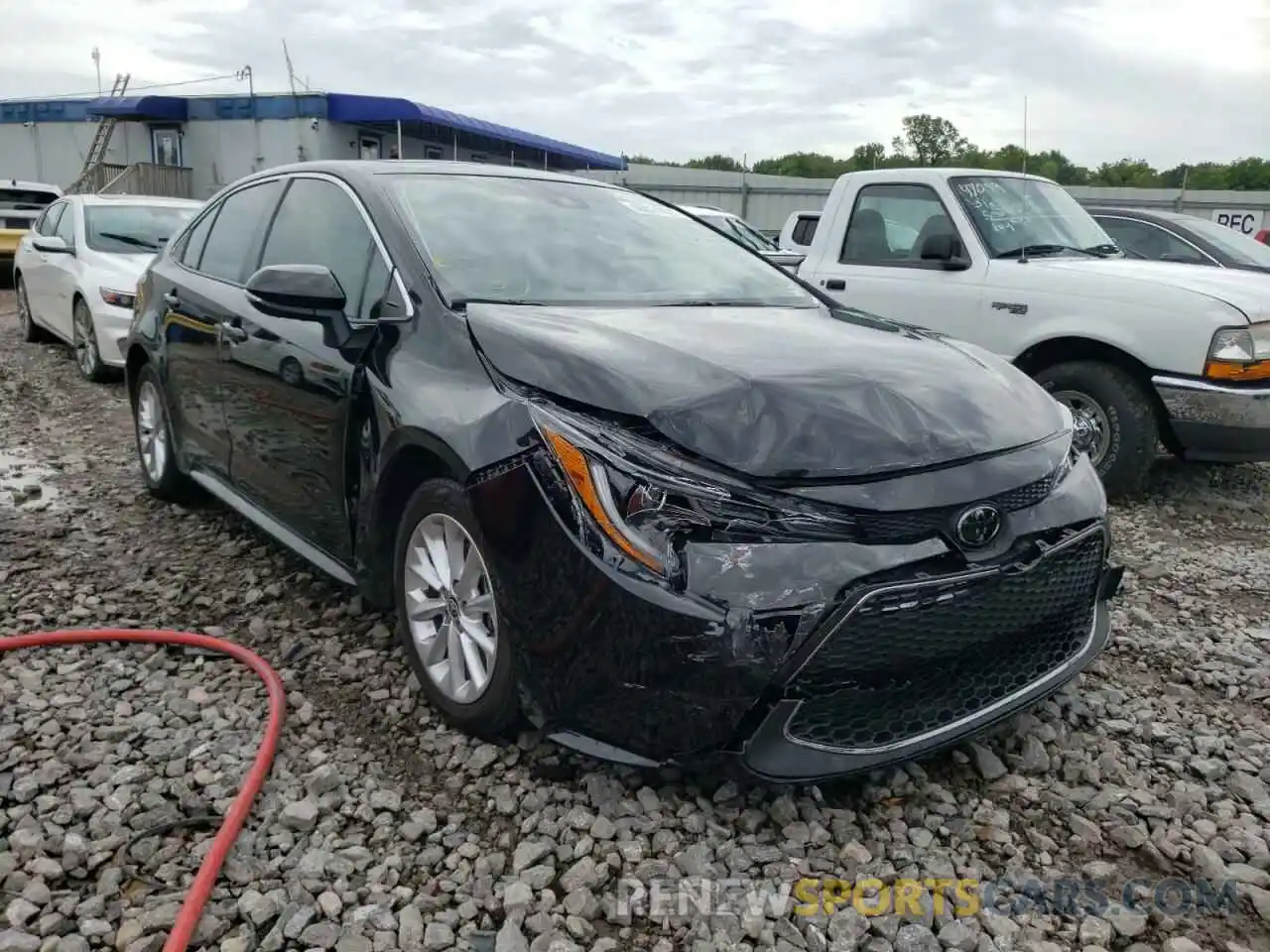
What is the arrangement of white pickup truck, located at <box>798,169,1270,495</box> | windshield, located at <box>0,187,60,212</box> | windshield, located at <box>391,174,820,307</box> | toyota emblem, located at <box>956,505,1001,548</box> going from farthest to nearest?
1. windshield, located at <box>0,187,60,212</box>
2. white pickup truck, located at <box>798,169,1270,495</box>
3. windshield, located at <box>391,174,820,307</box>
4. toyota emblem, located at <box>956,505,1001,548</box>

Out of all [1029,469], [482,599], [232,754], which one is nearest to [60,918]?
[232,754]

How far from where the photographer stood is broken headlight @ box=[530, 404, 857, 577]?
2.23 m

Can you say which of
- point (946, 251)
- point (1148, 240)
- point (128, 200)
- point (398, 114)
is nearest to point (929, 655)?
point (946, 251)

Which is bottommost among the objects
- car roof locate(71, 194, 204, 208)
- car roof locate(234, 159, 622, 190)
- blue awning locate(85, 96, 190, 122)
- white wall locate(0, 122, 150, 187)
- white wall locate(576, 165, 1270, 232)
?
Result: car roof locate(71, 194, 204, 208)

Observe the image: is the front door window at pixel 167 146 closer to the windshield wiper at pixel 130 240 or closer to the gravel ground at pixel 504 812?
the windshield wiper at pixel 130 240

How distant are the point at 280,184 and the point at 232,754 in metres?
2.29

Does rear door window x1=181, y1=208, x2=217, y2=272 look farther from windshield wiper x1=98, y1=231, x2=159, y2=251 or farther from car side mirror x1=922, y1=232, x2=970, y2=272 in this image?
windshield wiper x1=98, y1=231, x2=159, y2=251

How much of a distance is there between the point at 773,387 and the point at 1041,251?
4.24m

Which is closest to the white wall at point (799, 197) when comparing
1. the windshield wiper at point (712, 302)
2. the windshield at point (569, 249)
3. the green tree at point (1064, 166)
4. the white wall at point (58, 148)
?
the green tree at point (1064, 166)

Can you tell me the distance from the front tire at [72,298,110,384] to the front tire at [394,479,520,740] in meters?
6.21

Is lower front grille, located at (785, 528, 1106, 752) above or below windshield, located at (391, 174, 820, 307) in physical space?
below

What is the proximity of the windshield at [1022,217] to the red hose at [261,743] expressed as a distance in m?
4.73

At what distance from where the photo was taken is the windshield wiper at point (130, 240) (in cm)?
855

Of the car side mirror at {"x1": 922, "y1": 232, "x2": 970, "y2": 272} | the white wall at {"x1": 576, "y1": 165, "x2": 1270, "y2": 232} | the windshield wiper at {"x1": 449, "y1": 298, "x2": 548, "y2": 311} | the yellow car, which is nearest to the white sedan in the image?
the car side mirror at {"x1": 922, "y1": 232, "x2": 970, "y2": 272}
